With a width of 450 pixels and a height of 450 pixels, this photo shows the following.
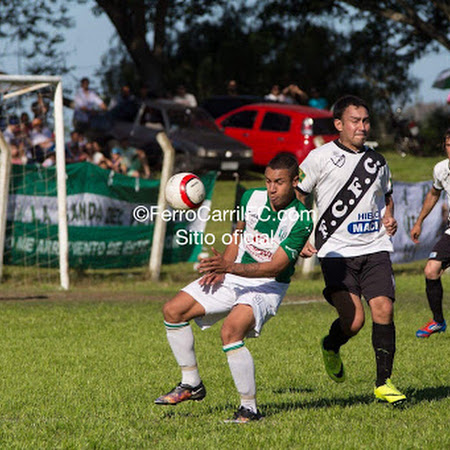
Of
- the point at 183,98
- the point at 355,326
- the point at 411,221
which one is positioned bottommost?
the point at 411,221

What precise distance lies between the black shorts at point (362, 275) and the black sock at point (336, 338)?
1.12ft

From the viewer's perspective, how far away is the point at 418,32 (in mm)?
34312

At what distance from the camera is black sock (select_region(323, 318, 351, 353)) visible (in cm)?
796

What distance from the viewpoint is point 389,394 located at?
7.16 m

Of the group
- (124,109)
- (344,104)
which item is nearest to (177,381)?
(344,104)

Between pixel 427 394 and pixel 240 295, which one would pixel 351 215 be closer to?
pixel 240 295

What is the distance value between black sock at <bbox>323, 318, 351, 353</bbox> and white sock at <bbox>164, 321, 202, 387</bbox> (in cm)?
140

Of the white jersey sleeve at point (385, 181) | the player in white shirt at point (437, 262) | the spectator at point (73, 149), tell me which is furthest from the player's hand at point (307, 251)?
the spectator at point (73, 149)

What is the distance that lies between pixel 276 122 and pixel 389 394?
20.6 meters

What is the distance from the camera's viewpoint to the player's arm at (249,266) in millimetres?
6422

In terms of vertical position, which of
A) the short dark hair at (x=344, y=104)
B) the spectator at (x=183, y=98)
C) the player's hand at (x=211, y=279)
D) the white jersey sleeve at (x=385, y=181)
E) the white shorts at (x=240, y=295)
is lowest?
the white shorts at (x=240, y=295)

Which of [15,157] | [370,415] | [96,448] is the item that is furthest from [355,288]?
[15,157]

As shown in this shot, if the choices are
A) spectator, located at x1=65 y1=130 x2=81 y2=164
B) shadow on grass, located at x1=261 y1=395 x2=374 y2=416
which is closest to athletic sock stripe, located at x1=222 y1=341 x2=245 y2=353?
shadow on grass, located at x1=261 y1=395 x2=374 y2=416

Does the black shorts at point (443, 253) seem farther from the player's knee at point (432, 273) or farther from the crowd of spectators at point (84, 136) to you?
the crowd of spectators at point (84, 136)
